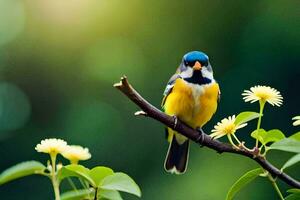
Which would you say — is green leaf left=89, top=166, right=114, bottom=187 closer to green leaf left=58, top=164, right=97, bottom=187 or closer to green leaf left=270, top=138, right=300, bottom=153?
green leaf left=58, top=164, right=97, bottom=187

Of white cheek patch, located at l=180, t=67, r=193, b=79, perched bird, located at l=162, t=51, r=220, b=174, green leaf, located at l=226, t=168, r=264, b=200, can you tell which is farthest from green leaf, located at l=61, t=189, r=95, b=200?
white cheek patch, located at l=180, t=67, r=193, b=79

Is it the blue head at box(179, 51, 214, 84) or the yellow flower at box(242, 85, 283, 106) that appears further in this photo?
the blue head at box(179, 51, 214, 84)

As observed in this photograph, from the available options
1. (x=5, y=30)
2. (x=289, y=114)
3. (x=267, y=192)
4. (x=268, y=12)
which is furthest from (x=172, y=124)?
(x=5, y=30)

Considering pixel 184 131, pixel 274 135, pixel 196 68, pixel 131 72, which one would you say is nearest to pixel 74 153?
pixel 184 131

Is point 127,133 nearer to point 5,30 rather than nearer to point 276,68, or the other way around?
point 276,68

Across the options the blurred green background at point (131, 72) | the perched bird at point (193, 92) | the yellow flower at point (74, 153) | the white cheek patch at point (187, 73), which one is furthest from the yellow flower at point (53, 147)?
the blurred green background at point (131, 72)

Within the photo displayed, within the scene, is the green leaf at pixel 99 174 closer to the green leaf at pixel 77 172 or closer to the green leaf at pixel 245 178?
the green leaf at pixel 77 172

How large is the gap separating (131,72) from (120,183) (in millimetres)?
5564

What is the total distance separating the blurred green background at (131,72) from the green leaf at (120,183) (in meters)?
3.93

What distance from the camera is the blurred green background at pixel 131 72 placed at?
5.42 m

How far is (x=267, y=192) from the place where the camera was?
5.12m

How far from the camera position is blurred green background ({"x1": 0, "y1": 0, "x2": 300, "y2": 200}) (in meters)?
5.42

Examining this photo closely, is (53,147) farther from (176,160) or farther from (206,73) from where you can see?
(176,160)

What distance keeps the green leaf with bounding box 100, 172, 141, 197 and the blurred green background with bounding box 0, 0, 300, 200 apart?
393cm
